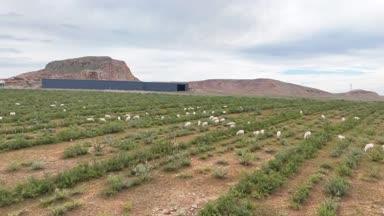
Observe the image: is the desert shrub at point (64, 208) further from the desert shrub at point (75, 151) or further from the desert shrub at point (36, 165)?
the desert shrub at point (75, 151)

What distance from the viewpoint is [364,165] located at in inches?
469

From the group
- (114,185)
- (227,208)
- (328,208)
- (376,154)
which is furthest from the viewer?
(376,154)

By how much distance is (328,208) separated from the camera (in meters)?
8.00

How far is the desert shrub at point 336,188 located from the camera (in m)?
9.05

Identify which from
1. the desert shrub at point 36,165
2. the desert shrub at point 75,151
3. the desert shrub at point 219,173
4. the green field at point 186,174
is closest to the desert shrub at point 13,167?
the green field at point 186,174

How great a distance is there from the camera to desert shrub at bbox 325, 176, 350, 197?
9047mm

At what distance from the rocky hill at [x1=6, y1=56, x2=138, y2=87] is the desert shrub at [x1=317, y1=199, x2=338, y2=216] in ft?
459

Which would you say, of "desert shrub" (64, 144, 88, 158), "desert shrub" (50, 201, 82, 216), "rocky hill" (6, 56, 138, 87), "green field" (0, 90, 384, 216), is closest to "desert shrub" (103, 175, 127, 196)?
"green field" (0, 90, 384, 216)

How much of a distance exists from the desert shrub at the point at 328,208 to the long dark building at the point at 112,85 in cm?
7701

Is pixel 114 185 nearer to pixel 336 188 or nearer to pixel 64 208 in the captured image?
pixel 64 208

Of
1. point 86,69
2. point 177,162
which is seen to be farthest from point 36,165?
point 86,69

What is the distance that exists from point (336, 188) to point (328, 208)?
A: 1.28 metres

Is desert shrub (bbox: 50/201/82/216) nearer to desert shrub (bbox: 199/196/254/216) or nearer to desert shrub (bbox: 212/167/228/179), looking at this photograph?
desert shrub (bbox: 199/196/254/216)

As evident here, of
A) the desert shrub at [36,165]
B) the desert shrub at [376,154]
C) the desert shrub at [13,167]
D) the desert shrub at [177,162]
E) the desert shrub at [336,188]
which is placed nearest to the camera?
the desert shrub at [336,188]
